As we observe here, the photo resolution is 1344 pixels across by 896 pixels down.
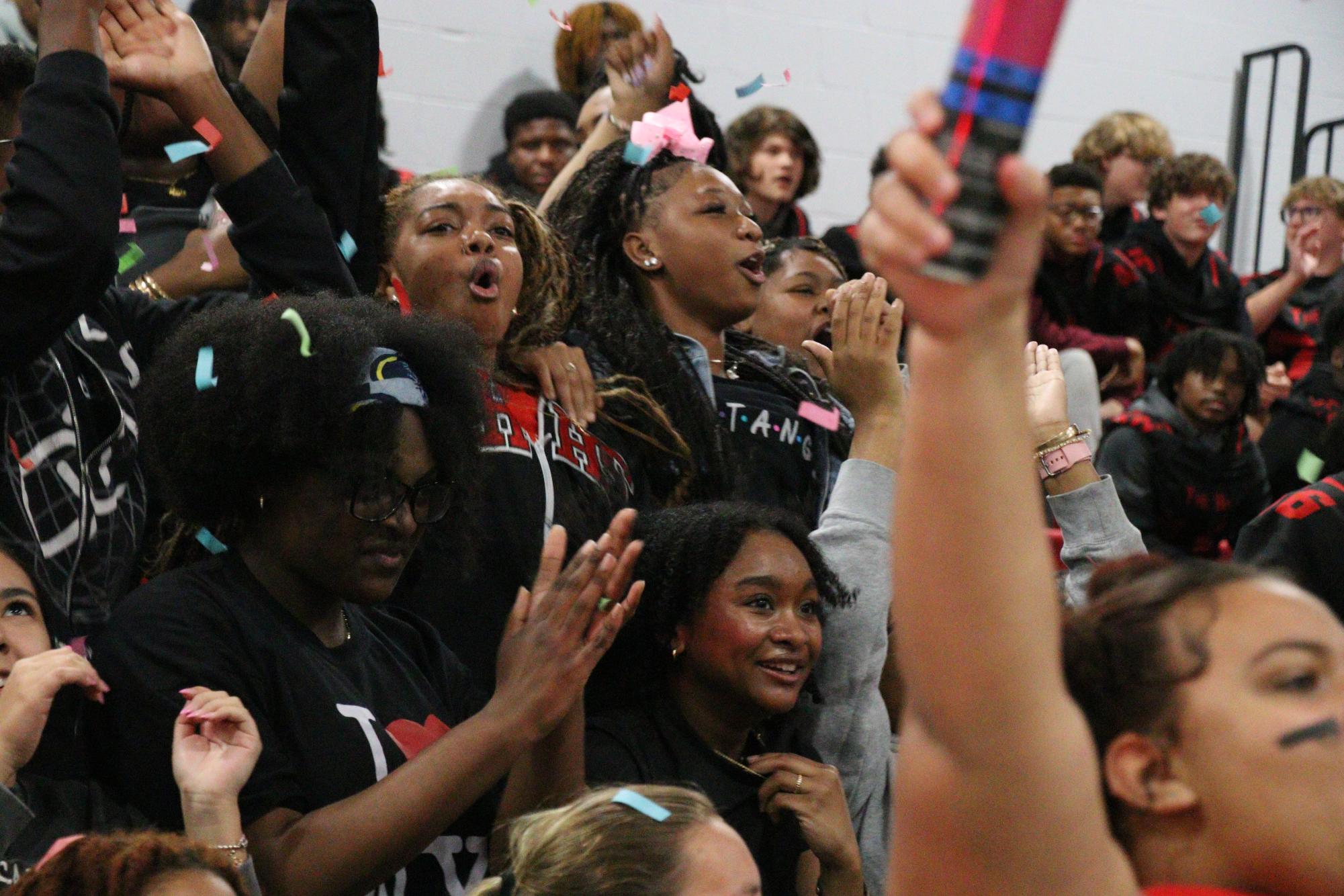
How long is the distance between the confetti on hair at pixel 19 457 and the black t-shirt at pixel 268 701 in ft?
0.73

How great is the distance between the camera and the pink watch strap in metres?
2.33

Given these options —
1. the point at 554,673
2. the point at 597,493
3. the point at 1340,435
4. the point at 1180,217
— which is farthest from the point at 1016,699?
the point at 1180,217

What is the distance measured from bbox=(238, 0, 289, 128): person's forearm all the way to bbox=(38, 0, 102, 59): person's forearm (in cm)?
56

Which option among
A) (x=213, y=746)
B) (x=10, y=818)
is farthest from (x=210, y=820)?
(x=10, y=818)

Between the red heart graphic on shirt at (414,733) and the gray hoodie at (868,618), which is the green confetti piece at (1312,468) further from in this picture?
the red heart graphic on shirt at (414,733)

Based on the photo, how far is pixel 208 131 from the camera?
2.18m

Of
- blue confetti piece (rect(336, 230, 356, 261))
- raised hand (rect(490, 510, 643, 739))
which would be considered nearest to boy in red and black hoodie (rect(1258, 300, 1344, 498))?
blue confetti piece (rect(336, 230, 356, 261))

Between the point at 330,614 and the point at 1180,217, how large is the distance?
4.28m

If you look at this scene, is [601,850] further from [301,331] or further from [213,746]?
[301,331]

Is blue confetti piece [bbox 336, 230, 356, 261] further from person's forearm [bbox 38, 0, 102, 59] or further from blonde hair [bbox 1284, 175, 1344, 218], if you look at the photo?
blonde hair [bbox 1284, 175, 1344, 218]

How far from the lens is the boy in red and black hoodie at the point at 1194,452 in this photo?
14.5 feet

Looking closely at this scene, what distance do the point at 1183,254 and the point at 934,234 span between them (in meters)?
5.06

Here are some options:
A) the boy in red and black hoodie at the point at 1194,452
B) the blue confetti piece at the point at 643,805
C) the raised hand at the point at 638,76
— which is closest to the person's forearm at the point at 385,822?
the blue confetti piece at the point at 643,805

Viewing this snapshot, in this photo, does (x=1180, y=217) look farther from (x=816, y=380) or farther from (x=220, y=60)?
(x=220, y=60)
